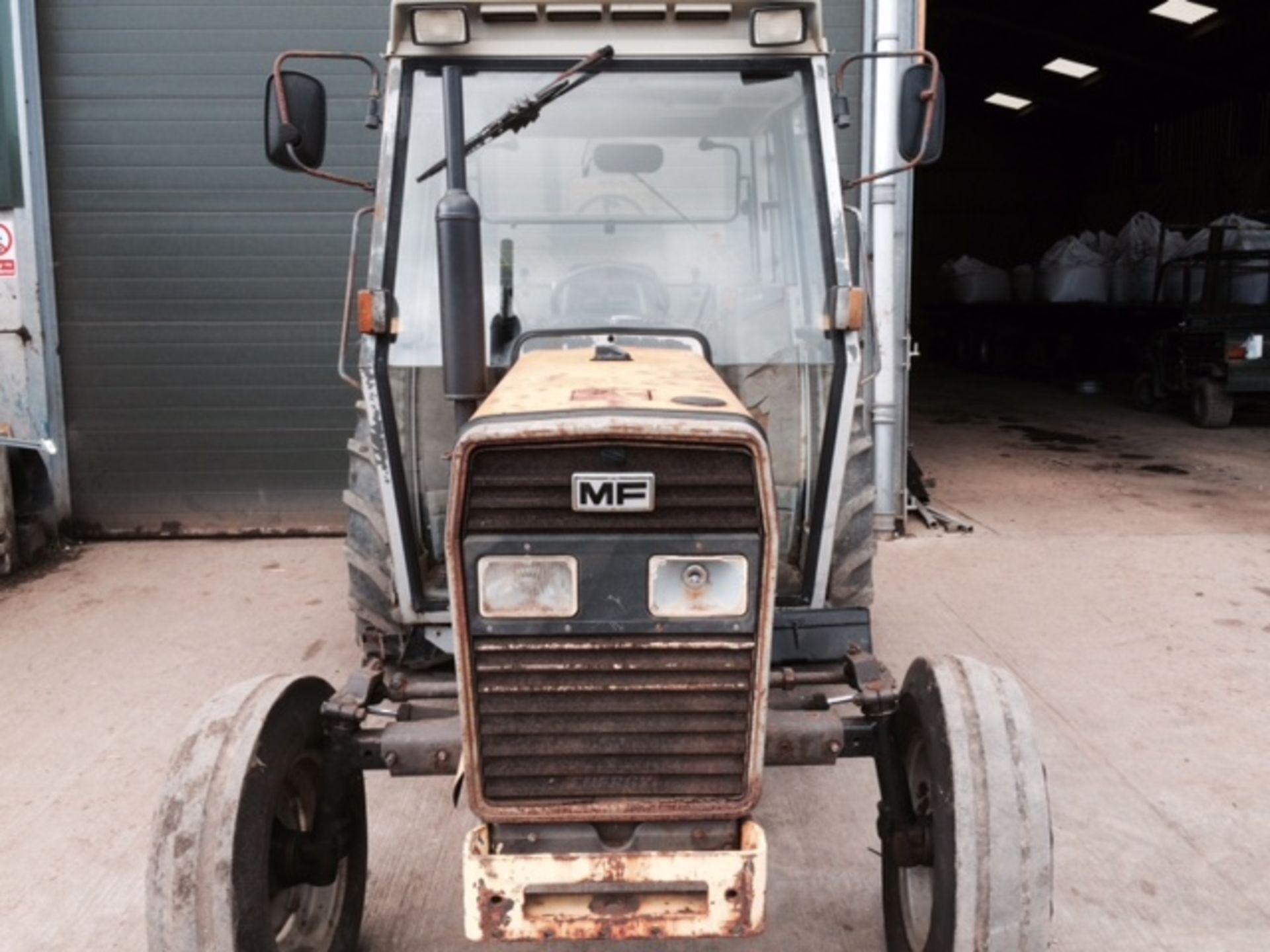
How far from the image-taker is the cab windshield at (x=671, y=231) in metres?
3.49

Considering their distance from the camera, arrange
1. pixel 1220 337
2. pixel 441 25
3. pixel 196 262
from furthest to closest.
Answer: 1. pixel 1220 337
2. pixel 196 262
3. pixel 441 25

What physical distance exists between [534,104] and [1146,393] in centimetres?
1175

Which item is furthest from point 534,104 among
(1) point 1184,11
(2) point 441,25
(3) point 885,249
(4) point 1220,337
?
(1) point 1184,11

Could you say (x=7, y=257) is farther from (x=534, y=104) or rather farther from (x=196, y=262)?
(x=534, y=104)

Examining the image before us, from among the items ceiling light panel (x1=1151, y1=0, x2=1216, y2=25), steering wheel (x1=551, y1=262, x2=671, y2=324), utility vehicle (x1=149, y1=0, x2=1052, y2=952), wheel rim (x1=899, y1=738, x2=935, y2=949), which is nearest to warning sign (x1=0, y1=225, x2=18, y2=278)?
utility vehicle (x1=149, y1=0, x2=1052, y2=952)

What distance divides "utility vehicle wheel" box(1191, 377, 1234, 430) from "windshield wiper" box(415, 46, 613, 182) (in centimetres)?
1000

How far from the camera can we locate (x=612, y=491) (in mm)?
2262

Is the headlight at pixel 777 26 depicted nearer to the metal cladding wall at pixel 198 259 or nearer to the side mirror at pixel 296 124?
the side mirror at pixel 296 124

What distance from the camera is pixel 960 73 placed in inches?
886

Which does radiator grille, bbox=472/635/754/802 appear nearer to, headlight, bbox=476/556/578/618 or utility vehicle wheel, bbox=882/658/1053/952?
headlight, bbox=476/556/578/618

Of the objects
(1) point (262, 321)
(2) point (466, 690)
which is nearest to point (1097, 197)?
(1) point (262, 321)

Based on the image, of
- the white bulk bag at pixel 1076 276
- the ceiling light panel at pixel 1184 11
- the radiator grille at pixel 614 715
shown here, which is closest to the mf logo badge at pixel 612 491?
the radiator grille at pixel 614 715

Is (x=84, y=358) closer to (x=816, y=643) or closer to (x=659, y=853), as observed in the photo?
(x=816, y=643)

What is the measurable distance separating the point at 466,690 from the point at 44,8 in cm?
596
